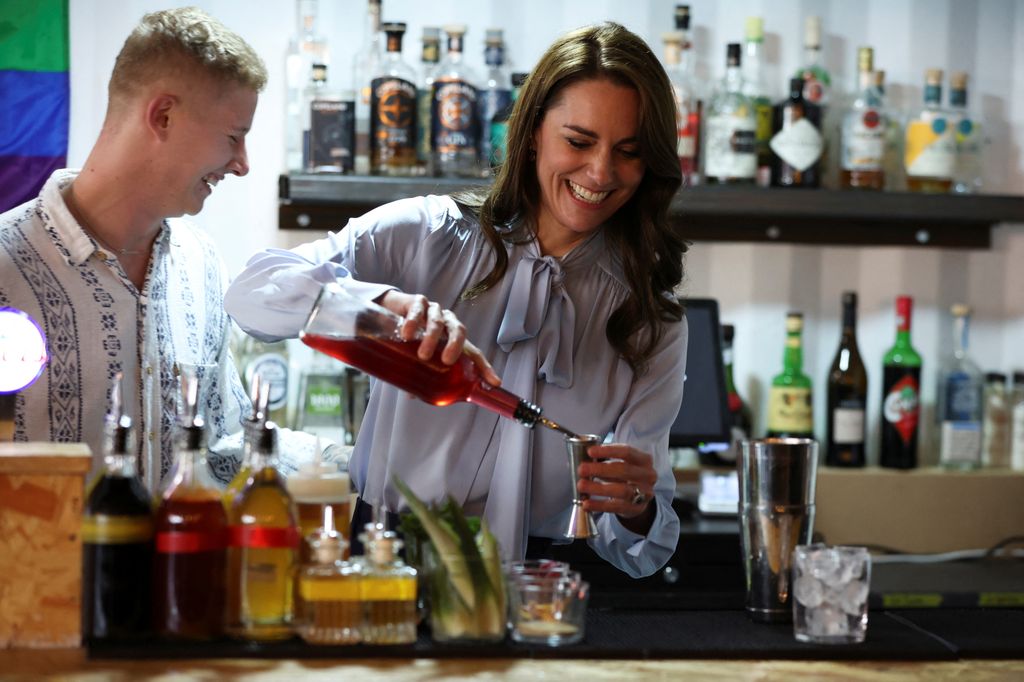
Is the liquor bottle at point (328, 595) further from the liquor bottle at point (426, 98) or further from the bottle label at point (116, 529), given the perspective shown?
the liquor bottle at point (426, 98)

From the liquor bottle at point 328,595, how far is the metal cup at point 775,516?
1.52ft

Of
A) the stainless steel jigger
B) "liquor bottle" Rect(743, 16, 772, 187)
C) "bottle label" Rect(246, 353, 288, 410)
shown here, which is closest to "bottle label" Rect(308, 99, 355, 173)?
"bottle label" Rect(246, 353, 288, 410)

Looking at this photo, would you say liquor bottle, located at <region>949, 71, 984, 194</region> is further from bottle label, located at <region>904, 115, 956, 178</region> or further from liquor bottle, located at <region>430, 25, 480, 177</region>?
liquor bottle, located at <region>430, 25, 480, 177</region>

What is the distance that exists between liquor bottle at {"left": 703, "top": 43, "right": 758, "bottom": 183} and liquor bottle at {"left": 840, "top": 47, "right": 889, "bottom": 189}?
0.23 m

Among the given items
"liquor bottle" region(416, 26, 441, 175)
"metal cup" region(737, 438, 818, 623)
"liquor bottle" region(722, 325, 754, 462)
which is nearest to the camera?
"metal cup" region(737, 438, 818, 623)

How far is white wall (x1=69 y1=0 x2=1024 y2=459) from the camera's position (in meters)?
3.01

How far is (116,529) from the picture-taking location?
126 cm

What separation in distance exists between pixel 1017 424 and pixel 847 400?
1.36 ft

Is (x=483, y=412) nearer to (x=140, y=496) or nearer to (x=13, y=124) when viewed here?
(x=140, y=496)

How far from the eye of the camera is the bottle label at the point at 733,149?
2.92m

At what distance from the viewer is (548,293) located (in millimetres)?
1789

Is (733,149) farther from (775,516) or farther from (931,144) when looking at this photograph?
(775,516)

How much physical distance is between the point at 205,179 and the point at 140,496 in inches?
32.0

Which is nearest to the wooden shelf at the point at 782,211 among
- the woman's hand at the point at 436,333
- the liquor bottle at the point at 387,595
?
the woman's hand at the point at 436,333
